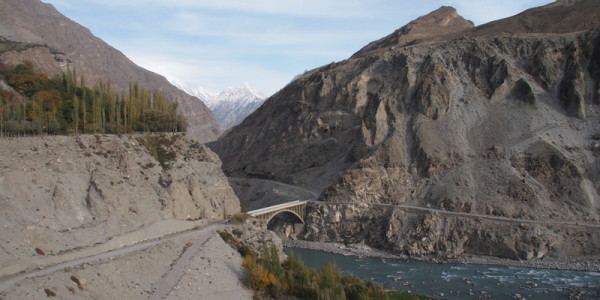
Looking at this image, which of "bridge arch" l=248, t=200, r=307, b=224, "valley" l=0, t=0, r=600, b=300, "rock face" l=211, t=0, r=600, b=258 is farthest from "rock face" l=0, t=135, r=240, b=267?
"rock face" l=211, t=0, r=600, b=258

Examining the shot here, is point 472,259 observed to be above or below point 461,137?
below

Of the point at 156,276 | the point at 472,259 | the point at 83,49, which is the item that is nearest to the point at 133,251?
the point at 156,276

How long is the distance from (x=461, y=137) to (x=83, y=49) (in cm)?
13967

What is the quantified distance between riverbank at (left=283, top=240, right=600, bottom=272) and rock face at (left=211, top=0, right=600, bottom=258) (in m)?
1.31

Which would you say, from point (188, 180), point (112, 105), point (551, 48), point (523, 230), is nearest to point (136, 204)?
point (188, 180)

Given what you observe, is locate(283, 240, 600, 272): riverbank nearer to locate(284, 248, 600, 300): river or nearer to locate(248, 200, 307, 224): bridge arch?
locate(284, 248, 600, 300): river

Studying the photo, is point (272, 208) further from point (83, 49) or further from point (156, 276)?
point (83, 49)

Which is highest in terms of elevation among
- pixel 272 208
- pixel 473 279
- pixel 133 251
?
pixel 133 251

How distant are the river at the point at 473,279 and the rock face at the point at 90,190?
38.1 feet

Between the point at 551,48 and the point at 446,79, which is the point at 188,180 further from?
the point at 551,48

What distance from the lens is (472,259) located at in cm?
4838

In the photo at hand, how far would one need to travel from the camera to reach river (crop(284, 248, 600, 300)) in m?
37.7

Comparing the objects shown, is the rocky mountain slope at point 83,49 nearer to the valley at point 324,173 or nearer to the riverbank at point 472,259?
the valley at point 324,173

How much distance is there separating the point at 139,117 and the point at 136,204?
1587 cm
